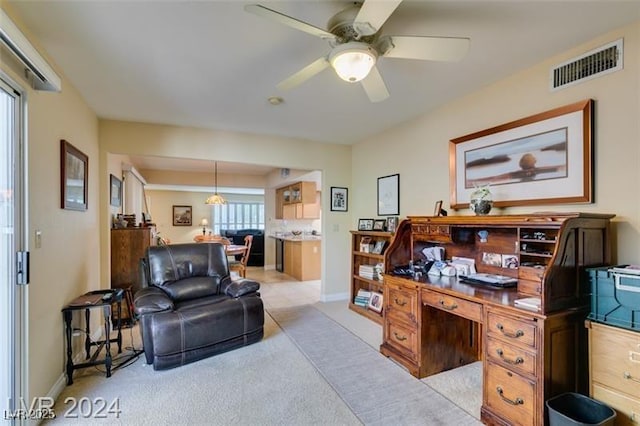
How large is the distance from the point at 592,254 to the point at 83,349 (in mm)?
4023

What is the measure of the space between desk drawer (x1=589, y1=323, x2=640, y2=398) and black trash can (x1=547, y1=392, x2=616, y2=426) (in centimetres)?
12

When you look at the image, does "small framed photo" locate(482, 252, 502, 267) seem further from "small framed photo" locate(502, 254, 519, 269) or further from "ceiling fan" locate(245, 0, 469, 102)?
"ceiling fan" locate(245, 0, 469, 102)

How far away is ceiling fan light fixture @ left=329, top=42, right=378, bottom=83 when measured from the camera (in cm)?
160

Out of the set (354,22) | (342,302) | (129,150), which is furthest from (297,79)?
(342,302)

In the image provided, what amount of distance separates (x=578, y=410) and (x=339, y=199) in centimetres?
359

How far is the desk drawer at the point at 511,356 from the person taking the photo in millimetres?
1732

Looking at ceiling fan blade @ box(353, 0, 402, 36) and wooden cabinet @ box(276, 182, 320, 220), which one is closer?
ceiling fan blade @ box(353, 0, 402, 36)

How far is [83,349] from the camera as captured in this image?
2.80m

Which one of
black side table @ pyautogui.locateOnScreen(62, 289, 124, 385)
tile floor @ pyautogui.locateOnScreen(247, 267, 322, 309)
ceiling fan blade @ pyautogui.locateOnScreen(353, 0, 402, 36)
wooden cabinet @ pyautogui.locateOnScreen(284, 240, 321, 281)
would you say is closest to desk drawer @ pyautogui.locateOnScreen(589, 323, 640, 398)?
ceiling fan blade @ pyautogui.locateOnScreen(353, 0, 402, 36)

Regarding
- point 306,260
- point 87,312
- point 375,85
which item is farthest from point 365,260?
point 87,312

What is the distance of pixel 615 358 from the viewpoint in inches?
64.9

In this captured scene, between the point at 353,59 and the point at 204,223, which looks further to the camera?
the point at 204,223

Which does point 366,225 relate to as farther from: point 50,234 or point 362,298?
point 50,234

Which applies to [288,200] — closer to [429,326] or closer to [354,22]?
[429,326]
